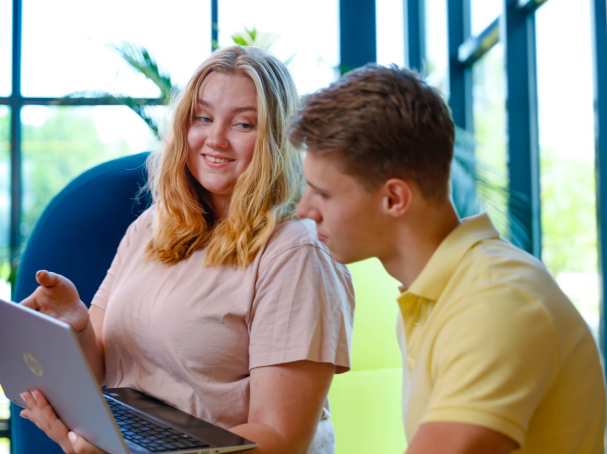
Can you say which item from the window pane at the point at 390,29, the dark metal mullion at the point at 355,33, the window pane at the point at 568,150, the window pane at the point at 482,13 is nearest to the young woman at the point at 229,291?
the window pane at the point at 568,150

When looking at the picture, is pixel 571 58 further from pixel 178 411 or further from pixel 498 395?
pixel 498 395

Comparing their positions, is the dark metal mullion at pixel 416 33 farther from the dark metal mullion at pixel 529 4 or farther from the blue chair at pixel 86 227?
the blue chair at pixel 86 227

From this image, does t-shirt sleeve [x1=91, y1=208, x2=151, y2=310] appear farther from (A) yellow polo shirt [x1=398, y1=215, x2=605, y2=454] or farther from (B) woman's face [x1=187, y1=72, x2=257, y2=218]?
(A) yellow polo shirt [x1=398, y1=215, x2=605, y2=454]

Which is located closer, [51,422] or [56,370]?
[56,370]

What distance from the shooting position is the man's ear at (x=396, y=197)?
117 centimetres

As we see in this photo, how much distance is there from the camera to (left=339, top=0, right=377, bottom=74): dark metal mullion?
489 centimetres

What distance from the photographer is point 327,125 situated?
1.18 m

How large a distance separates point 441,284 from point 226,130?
31.8 inches

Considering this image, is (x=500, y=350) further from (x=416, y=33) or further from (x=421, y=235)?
(x=416, y=33)

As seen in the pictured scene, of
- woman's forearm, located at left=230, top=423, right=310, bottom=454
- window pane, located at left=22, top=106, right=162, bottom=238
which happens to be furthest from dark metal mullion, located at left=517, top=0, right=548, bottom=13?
woman's forearm, located at left=230, top=423, right=310, bottom=454

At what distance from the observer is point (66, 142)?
15.0 feet

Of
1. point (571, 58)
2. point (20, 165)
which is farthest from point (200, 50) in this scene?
point (571, 58)

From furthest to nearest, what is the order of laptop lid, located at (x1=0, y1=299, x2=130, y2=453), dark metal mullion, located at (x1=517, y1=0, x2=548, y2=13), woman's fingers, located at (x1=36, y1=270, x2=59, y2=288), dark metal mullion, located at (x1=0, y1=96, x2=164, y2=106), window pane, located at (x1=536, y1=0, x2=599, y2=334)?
dark metal mullion, located at (x1=0, y1=96, x2=164, y2=106) < dark metal mullion, located at (x1=517, y1=0, x2=548, y2=13) < window pane, located at (x1=536, y1=0, x2=599, y2=334) < woman's fingers, located at (x1=36, y1=270, x2=59, y2=288) < laptop lid, located at (x1=0, y1=299, x2=130, y2=453)

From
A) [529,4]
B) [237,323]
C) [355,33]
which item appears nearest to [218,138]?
[237,323]
